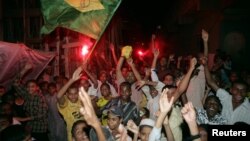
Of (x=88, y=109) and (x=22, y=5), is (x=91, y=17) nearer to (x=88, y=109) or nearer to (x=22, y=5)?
(x=88, y=109)

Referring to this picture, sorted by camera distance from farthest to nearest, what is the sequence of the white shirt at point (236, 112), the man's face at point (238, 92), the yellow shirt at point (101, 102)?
the yellow shirt at point (101, 102)
the man's face at point (238, 92)
the white shirt at point (236, 112)

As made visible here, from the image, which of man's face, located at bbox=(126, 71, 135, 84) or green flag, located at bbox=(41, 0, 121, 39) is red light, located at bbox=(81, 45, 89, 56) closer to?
man's face, located at bbox=(126, 71, 135, 84)

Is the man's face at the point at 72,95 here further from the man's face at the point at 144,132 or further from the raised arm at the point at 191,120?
the raised arm at the point at 191,120

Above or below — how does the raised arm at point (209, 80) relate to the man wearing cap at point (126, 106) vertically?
above

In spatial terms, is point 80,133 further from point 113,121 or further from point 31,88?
point 31,88

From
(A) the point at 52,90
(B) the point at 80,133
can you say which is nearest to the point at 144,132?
(B) the point at 80,133

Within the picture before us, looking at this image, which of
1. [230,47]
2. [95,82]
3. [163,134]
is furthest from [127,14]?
[163,134]

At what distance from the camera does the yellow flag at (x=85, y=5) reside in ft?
24.2

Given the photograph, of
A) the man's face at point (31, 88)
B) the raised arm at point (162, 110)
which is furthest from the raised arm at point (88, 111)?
the man's face at point (31, 88)

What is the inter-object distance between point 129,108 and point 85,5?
2.14m

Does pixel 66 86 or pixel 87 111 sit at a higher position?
pixel 66 86

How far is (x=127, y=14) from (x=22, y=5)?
10.1 m

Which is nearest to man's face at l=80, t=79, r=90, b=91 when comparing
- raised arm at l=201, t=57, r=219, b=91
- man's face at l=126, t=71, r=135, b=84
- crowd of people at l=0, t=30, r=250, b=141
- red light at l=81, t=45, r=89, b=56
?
crowd of people at l=0, t=30, r=250, b=141

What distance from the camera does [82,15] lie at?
→ 24.6ft
